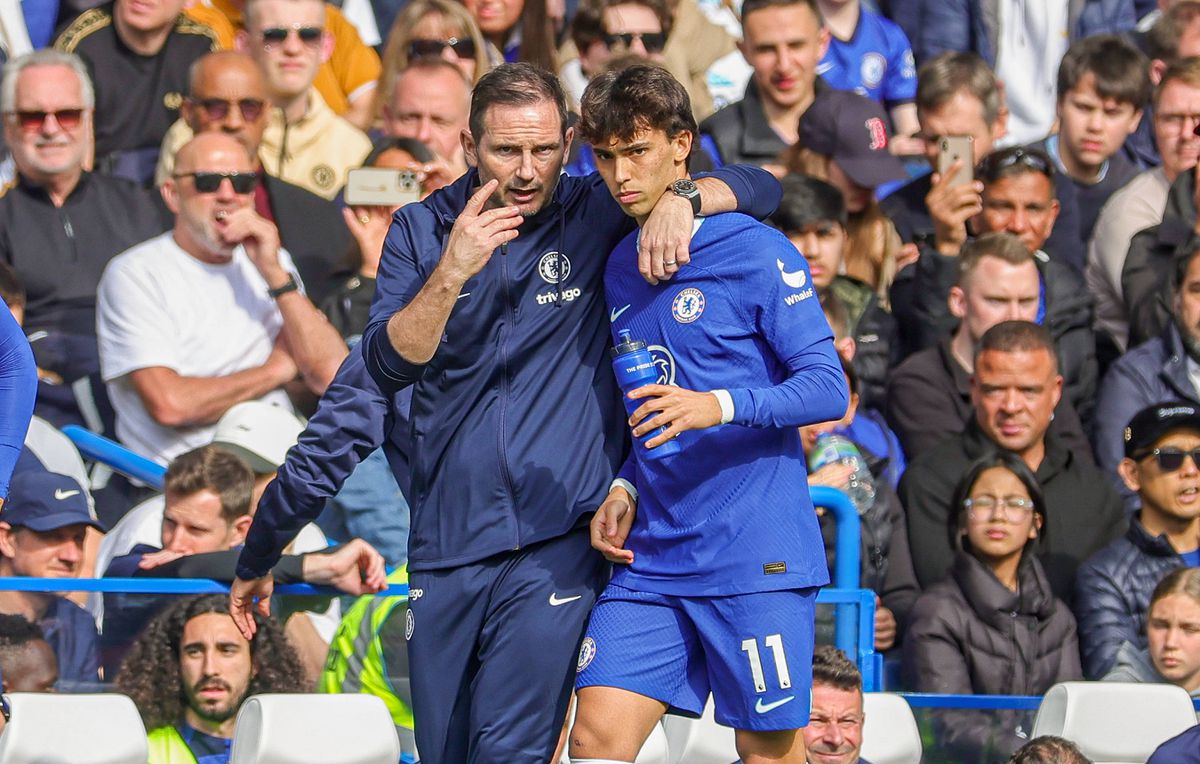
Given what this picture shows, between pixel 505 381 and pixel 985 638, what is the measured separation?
2.77 meters

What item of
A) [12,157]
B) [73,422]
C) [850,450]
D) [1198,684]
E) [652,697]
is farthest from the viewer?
[12,157]

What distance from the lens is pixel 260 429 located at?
743cm

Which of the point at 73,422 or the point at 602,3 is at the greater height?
the point at 602,3

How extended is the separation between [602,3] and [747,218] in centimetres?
485

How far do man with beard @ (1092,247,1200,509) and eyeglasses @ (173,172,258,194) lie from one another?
144 inches

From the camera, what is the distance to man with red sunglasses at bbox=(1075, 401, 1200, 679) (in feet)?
23.2

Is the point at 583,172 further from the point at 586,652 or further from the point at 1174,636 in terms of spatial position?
the point at 586,652

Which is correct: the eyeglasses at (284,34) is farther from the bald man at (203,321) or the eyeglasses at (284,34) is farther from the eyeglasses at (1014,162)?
the eyeglasses at (1014,162)

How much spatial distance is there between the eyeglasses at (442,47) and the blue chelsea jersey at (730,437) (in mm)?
4800

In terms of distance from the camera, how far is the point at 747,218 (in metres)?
4.79

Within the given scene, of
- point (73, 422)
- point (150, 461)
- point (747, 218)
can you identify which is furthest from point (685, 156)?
point (73, 422)

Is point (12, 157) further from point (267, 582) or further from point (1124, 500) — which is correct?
point (1124, 500)

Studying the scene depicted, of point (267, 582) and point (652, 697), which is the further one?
point (267, 582)

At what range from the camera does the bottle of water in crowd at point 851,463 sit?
732 cm
